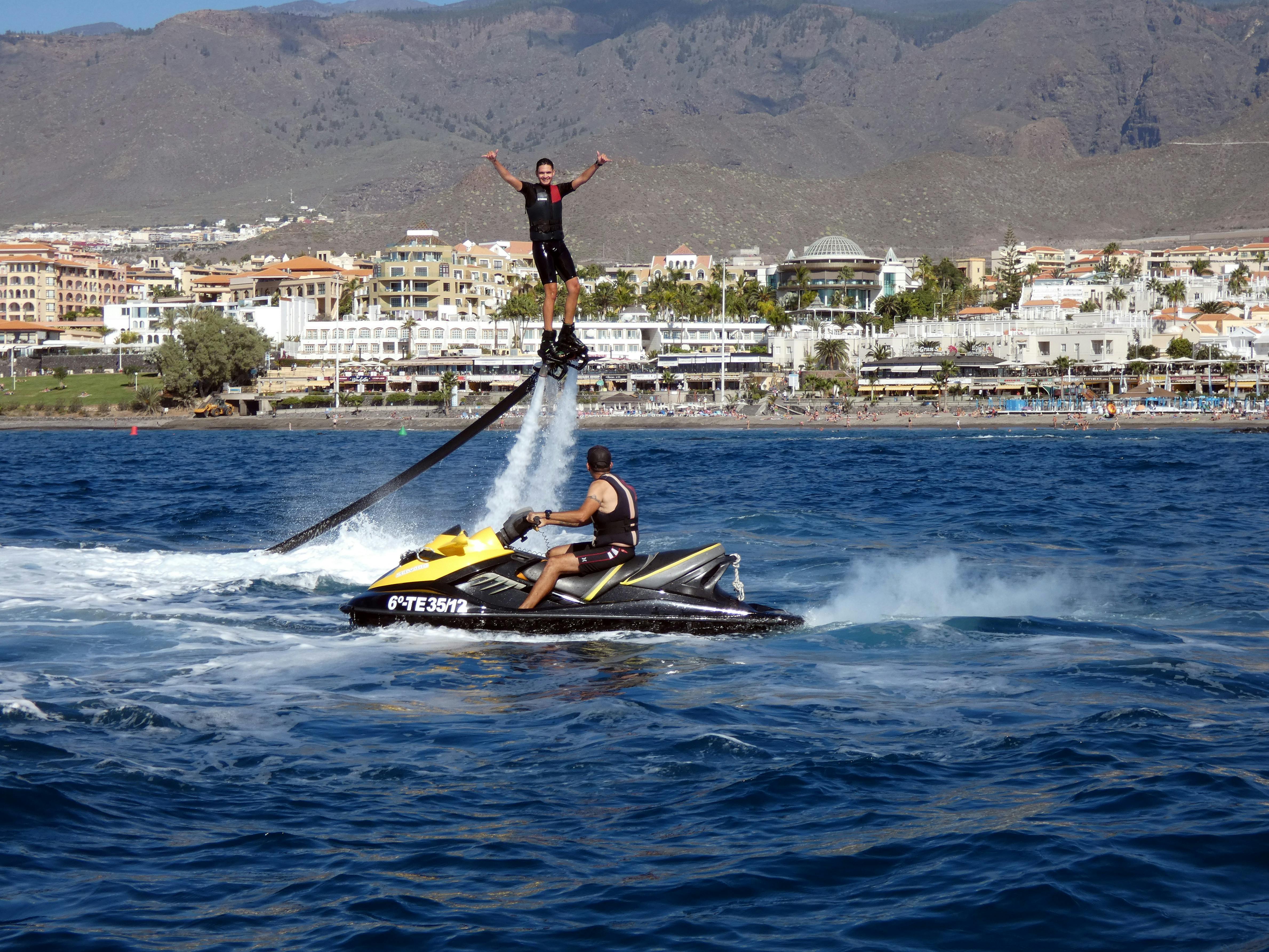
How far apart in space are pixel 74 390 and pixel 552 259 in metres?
142

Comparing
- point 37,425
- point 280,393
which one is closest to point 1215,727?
point 37,425

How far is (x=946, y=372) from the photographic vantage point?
139 m

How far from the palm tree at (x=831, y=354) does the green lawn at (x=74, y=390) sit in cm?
7175

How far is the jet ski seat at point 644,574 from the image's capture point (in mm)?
16797

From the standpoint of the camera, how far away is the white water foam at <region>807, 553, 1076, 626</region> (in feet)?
61.2

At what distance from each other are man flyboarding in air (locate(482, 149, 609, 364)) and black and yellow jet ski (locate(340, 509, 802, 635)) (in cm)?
234

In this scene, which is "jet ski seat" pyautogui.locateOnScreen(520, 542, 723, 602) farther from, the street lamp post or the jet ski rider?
the street lamp post

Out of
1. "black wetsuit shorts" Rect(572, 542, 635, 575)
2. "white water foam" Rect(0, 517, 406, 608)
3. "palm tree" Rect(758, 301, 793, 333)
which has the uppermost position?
"palm tree" Rect(758, 301, 793, 333)

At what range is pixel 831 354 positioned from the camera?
153625 mm

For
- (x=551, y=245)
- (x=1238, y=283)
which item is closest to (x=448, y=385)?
(x=1238, y=283)

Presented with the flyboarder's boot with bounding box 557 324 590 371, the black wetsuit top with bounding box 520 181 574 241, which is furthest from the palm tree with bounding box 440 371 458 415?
the black wetsuit top with bounding box 520 181 574 241

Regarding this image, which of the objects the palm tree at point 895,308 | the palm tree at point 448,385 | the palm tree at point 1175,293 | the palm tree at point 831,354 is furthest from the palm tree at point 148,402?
the palm tree at point 1175,293

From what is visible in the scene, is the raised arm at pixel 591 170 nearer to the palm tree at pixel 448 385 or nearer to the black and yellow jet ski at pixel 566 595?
the black and yellow jet ski at pixel 566 595

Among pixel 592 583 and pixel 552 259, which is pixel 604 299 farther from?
pixel 592 583
